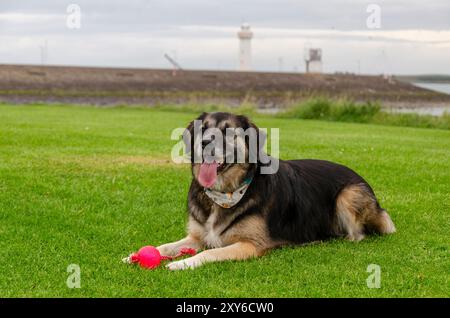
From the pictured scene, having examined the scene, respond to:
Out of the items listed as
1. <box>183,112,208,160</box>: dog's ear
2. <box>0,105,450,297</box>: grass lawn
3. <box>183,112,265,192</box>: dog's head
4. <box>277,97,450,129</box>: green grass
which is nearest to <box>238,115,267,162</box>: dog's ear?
<box>183,112,265,192</box>: dog's head

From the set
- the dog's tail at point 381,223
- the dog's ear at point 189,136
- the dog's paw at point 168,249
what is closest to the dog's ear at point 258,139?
the dog's ear at point 189,136

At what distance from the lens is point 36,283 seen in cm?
Result: 630

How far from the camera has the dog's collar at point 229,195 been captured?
752 cm

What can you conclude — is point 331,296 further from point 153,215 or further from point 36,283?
point 153,215

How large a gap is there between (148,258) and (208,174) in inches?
46.3

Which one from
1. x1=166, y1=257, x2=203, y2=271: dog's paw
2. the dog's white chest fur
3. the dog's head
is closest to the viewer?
x1=166, y1=257, x2=203, y2=271: dog's paw

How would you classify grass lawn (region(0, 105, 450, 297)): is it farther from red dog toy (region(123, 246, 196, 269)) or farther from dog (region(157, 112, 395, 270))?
dog (region(157, 112, 395, 270))

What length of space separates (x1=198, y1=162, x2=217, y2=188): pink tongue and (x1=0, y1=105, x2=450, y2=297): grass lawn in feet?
3.27

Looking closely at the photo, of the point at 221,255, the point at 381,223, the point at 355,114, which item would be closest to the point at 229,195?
the point at 221,255

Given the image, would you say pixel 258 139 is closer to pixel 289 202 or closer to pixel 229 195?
pixel 229 195

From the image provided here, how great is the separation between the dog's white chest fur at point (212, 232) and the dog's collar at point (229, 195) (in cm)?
15

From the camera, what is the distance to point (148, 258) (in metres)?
6.93

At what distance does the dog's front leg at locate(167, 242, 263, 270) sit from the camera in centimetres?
688
